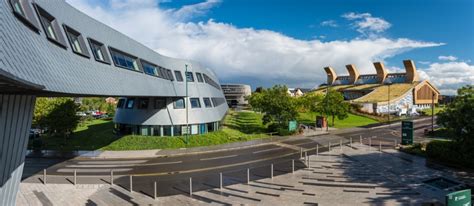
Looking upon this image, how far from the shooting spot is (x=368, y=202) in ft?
51.3

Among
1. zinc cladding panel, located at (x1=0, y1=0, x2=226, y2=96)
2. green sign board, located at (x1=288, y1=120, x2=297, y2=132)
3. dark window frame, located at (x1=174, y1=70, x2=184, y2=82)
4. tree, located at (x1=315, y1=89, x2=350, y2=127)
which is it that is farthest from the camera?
tree, located at (x1=315, y1=89, x2=350, y2=127)

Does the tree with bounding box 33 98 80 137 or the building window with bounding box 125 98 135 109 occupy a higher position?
the building window with bounding box 125 98 135 109

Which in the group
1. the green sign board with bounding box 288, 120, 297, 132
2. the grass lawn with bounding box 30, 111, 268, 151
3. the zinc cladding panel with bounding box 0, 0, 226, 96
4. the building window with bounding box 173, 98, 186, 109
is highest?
the zinc cladding panel with bounding box 0, 0, 226, 96

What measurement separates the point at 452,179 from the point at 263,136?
24057 millimetres

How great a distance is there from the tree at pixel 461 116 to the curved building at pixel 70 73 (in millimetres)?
23291

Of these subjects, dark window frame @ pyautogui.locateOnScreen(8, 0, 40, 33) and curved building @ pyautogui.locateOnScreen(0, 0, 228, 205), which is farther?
dark window frame @ pyautogui.locateOnScreen(8, 0, 40, 33)

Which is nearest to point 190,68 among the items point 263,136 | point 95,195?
point 263,136

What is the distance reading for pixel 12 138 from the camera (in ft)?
35.0

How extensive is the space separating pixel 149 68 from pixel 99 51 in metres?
10.0

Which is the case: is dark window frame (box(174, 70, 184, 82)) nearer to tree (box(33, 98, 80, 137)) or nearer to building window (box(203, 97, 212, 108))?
building window (box(203, 97, 212, 108))

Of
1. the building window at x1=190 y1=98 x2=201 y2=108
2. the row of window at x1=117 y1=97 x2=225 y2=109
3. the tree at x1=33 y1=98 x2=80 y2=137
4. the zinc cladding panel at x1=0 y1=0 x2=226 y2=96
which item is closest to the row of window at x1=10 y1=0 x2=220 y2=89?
the zinc cladding panel at x1=0 y1=0 x2=226 y2=96

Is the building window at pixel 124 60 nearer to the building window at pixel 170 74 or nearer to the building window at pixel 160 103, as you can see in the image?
the building window at pixel 170 74

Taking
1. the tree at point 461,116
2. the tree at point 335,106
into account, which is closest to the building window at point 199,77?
the tree at point 335,106

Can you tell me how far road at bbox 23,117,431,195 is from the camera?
20.6 meters
